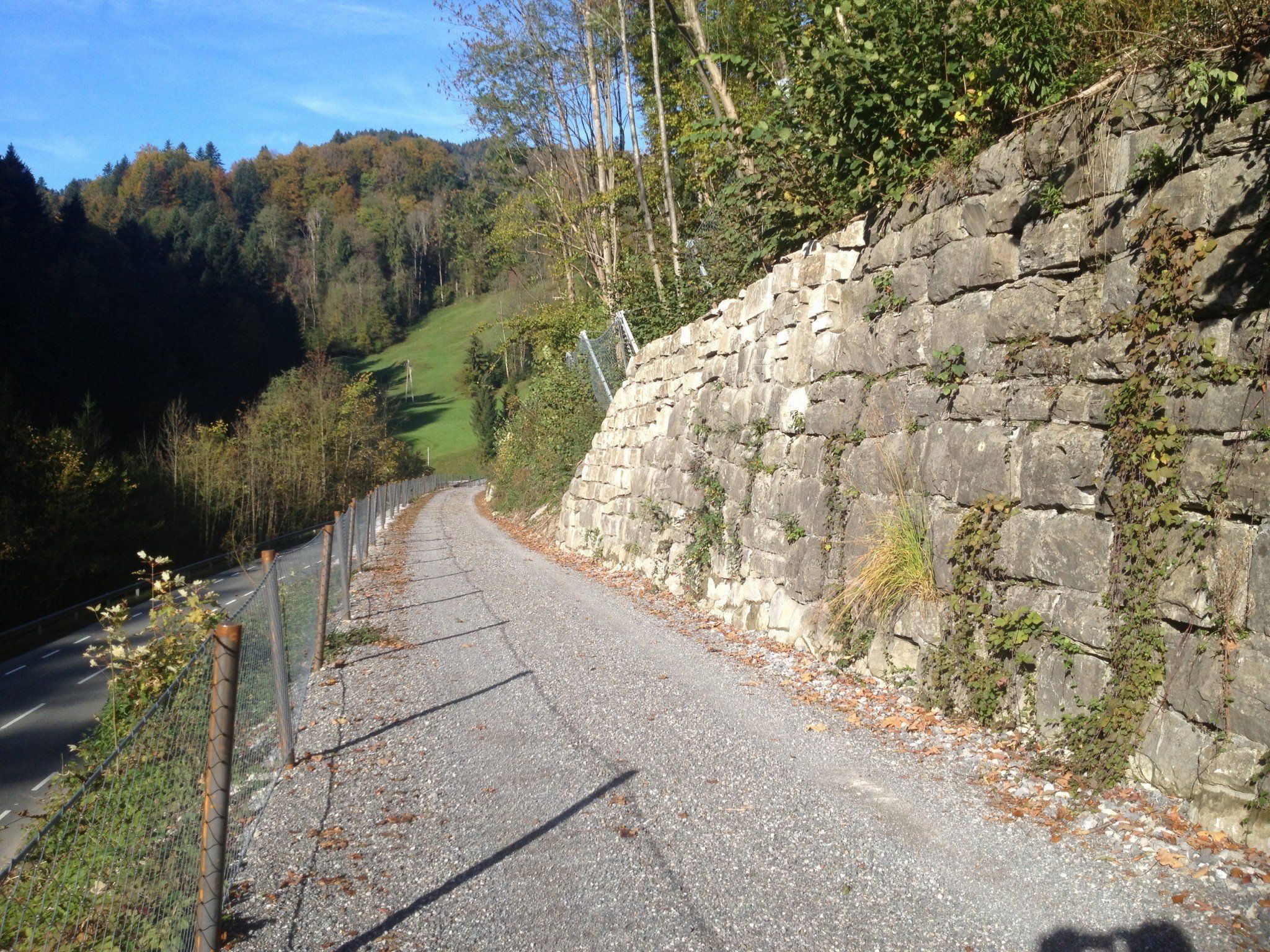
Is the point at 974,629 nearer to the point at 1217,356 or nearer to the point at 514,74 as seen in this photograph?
the point at 1217,356

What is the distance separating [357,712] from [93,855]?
397cm

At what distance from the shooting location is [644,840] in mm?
4496

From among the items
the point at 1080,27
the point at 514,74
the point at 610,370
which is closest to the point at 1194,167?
the point at 1080,27

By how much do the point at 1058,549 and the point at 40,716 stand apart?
13.3 metres

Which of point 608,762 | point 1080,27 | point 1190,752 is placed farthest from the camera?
point 1080,27

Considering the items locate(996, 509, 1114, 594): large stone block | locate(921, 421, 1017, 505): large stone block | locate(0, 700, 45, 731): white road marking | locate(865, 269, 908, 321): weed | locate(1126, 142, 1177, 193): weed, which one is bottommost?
locate(0, 700, 45, 731): white road marking

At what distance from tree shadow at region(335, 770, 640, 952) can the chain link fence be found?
1349 centimetres

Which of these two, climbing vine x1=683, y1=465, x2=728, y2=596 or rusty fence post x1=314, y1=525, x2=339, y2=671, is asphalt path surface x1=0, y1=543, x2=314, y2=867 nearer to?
rusty fence post x1=314, y1=525, x2=339, y2=671

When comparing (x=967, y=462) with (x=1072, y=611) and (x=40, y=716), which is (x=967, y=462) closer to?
(x=1072, y=611)

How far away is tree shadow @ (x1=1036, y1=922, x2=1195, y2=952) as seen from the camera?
130 inches

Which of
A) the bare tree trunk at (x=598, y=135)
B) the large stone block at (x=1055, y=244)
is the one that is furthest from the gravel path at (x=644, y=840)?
the bare tree trunk at (x=598, y=135)

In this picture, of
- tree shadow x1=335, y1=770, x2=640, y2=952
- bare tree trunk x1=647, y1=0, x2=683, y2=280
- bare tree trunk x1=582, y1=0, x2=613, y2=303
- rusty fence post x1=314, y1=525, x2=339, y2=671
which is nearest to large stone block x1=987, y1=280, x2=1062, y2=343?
tree shadow x1=335, y1=770, x2=640, y2=952

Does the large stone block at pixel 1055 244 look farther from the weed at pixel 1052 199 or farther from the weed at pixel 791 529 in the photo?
the weed at pixel 791 529

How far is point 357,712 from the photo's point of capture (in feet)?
23.2
